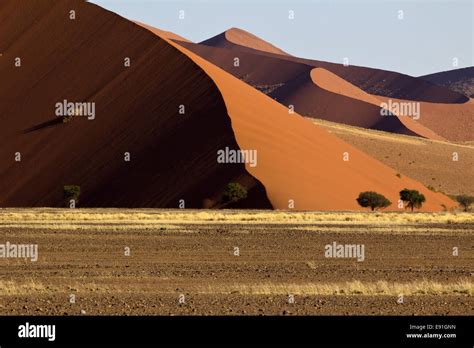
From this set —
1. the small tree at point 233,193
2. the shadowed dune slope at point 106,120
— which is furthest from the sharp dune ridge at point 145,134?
the small tree at point 233,193

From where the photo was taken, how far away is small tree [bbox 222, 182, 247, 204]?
66.3 metres

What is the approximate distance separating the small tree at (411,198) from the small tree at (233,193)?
534 inches

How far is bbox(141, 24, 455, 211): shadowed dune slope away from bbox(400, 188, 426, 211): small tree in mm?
1080

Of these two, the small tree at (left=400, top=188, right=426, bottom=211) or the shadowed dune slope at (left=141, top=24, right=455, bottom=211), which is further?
the small tree at (left=400, top=188, right=426, bottom=211)

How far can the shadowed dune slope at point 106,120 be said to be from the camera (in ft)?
236

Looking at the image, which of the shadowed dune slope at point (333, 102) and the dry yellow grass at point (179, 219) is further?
the shadowed dune slope at point (333, 102)

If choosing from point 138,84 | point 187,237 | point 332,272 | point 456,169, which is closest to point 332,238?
point 187,237

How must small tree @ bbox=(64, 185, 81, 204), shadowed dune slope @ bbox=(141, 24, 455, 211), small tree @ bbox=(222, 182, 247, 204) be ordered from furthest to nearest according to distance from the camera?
small tree @ bbox=(64, 185, 81, 204), shadowed dune slope @ bbox=(141, 24, 455, 211), small tree @ bbox=(222, 182, 247, 204)

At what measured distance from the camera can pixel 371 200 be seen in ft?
231

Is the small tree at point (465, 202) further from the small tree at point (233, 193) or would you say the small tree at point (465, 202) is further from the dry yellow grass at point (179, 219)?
the dry yellow grass at point (179, 219)

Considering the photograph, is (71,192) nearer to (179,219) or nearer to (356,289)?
(179,219)

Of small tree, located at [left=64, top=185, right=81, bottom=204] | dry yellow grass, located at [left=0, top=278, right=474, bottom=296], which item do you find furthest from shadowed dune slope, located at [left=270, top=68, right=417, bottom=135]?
dry yellow grass, located at [left=0, top=278, right=474, bottom=296]

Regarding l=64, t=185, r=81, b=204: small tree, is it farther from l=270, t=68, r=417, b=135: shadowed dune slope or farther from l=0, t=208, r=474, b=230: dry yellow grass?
l=270, t=68, r=417, b=135: shadowed dune slope

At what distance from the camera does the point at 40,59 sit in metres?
88.6
